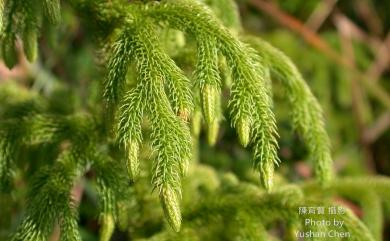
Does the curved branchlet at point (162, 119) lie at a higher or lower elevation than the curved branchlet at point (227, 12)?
higher

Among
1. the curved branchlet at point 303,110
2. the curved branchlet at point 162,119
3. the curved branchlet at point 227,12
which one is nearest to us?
the curved branchlet at point 162,119

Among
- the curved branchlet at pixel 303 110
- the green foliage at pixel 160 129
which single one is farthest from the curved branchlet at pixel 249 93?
the curved branchlet at pixel 303 110

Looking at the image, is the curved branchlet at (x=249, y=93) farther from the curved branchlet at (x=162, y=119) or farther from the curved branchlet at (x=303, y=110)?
the curved branchlet at (x=303, y=110)

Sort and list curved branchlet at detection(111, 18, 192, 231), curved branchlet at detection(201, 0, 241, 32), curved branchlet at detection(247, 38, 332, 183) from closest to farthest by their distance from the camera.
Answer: curved branchlet at detection(111, 18, 192, 231)
curved branchlet at detection(247, 38, 332, 183)
curved branchlet at detection(201, 0, 241, 32)

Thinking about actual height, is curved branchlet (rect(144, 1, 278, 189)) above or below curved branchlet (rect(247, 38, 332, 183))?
above

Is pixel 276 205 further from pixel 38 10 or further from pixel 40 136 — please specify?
pixel 38 10

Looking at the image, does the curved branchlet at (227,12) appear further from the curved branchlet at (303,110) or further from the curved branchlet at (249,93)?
the curved branchlet at (249,93)

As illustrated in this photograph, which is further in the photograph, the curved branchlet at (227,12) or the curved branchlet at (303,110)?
the curved branchlet at (227,12)

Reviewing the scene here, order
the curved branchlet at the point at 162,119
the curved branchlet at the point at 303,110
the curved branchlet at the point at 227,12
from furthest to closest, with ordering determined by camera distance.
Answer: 1. the curved branchlet at the point at 227,12
2. the curved branchlet at the point at 303,110
3. the curved branchlet at the point at 162,119

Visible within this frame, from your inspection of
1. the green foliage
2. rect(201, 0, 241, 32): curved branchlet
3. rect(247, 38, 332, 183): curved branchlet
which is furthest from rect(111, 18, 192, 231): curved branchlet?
rect(201, 0, 241, 32): curved branchlet

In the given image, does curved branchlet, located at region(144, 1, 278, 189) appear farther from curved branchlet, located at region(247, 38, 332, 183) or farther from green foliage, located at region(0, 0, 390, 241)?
curved branchlet, located at region(247, 38, 332, 183)
